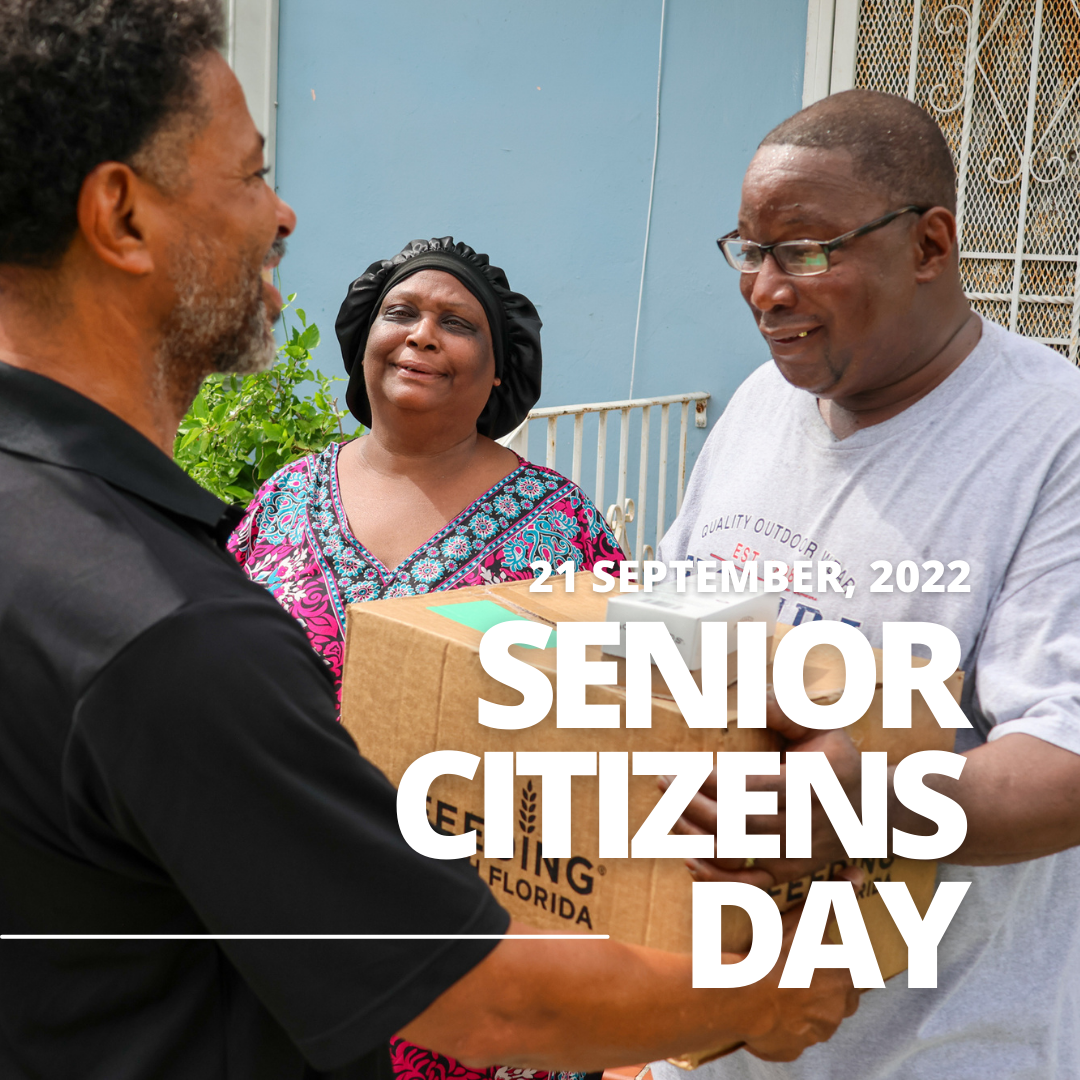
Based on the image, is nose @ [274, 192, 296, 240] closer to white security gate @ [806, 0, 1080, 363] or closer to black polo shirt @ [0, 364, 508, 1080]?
black polo shirt @ [0, 364, 508, 1080]

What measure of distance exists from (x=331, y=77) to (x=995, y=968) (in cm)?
419

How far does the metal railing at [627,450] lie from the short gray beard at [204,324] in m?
2.29

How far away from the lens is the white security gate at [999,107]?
371cm

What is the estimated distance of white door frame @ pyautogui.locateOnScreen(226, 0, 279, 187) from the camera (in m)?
4.39

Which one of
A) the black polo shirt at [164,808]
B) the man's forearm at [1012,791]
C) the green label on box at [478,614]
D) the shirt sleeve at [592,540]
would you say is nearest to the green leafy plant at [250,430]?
the shirt sleeve at [592,540]

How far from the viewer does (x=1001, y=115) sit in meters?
3.78

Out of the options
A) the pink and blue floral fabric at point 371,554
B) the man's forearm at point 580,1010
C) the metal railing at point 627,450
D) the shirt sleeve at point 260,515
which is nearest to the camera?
the man's forearm at point 580,1010

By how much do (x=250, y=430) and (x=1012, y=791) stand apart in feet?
7.22

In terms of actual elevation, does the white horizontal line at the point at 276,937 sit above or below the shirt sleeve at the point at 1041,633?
below

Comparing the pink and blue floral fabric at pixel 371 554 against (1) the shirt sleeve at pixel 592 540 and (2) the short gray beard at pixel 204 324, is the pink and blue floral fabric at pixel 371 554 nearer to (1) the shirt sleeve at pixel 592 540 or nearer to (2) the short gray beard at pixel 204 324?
(1) the shirt sleeve at pixel 592 540

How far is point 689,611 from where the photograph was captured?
1.09 metres

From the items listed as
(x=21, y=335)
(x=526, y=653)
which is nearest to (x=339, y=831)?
(x=526, y=653)

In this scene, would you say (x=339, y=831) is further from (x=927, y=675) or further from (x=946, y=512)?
(x=946, y=512)

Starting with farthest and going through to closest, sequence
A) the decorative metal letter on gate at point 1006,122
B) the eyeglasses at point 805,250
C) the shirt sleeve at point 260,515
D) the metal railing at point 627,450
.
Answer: the decorative metal letter on gate at point 1006,122, the metal railing at point 627,450, the shirt sleeve at point 260,515, the eyeglasses at point 805,250
